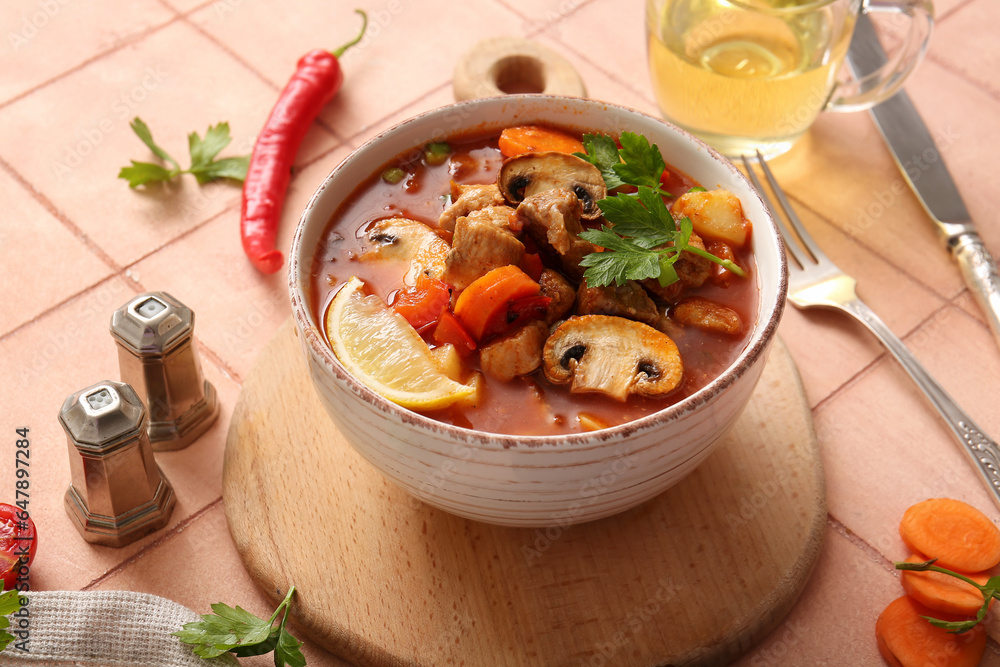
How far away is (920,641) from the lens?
207cm

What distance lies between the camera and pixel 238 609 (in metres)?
2.07

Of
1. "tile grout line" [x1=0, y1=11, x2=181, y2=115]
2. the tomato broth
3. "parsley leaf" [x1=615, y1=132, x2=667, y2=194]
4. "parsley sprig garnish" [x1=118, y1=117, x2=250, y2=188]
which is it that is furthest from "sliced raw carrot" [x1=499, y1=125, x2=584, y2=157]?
"tile grout line" [x1=0, y1=11, x2=181, y2=115]

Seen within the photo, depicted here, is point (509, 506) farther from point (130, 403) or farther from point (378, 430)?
point (130, 403)

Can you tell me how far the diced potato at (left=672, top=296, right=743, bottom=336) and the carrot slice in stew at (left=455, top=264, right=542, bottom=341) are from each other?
13.4 inches

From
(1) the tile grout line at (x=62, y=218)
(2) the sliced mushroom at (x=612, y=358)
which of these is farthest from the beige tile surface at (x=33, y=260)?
(2) the sliced mushroom at (x=612, y=358)

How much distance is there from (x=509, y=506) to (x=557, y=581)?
31cm

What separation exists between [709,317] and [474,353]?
51 centimetres

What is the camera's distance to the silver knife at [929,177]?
2.84m

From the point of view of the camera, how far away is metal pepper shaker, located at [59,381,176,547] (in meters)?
2.09

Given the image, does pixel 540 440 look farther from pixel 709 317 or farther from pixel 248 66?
pixel 248 66

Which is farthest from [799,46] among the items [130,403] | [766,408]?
[130,403]

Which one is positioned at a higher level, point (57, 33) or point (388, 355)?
point (388, 355)

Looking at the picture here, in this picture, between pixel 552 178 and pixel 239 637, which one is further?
pixel 552 178

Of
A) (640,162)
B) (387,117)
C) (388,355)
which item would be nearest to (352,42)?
(387,117)
